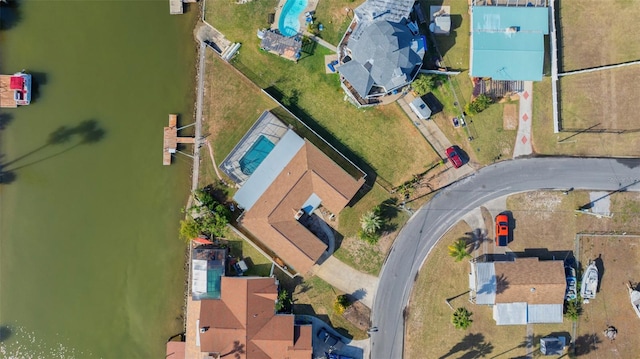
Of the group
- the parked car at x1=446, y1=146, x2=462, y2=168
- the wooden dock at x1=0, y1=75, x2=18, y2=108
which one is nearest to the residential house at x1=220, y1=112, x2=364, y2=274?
the parked car at x1=446, y1=146, x2=462, y2=168

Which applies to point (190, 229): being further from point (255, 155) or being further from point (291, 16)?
point (291, 16)

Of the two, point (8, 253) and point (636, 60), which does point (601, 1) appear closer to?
point (636, 60)

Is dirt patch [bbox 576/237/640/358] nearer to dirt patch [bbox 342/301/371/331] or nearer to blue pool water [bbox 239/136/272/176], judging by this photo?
dirt patch [bbox 342/301/371/331]

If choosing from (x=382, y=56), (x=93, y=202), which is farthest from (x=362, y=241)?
(x=93, y=202)

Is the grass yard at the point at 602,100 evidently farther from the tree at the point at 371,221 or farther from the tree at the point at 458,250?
the tree at the point at 371,221

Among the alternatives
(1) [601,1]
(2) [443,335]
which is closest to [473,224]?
(2) [443,335]
